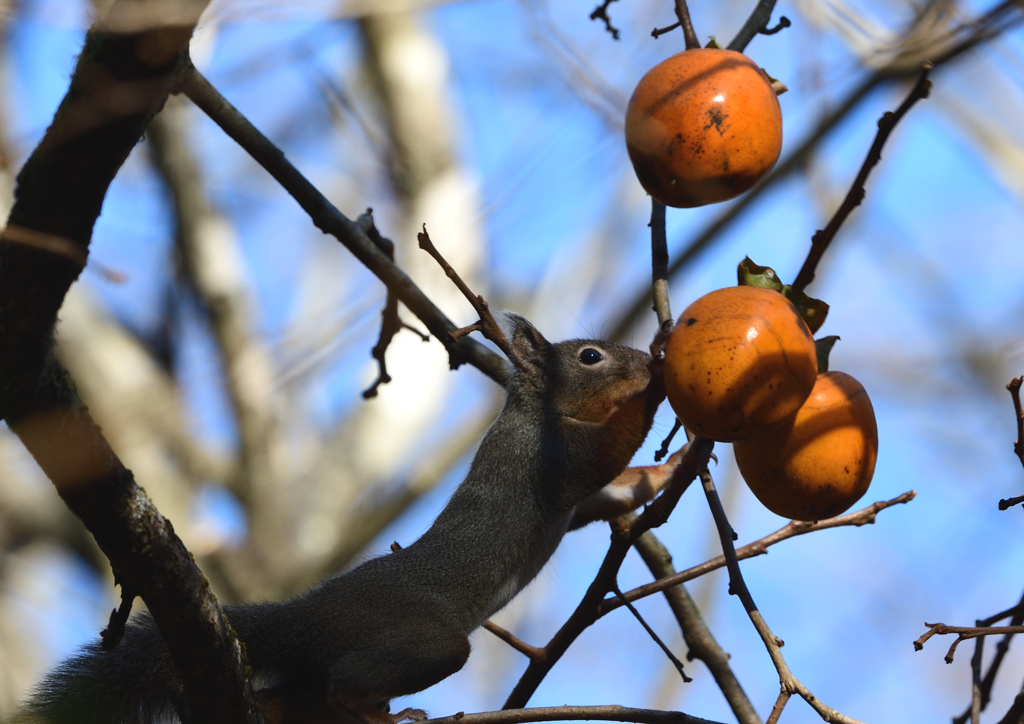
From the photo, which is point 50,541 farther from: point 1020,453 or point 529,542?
point 1020,453

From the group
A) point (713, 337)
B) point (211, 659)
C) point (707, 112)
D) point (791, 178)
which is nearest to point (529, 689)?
point (211, 659)

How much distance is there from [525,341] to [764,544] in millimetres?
1525

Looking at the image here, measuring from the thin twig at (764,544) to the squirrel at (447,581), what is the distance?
20.4 inches

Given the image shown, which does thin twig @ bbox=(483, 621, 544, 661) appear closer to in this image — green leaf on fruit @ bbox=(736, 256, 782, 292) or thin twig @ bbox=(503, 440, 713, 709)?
thin twig @ bbox=(503, 440, 713, 709)

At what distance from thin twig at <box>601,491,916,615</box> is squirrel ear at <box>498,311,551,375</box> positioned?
139 centimetres

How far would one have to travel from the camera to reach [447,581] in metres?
3.02

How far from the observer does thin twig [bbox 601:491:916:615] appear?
7.84ft

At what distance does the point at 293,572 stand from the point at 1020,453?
704cm

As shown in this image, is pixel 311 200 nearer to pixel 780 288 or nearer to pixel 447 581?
pixel 447 581

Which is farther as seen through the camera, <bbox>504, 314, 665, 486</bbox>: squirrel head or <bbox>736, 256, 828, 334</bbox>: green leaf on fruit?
<bbox>504, 314, 665, 486</bbox>: squirrel head

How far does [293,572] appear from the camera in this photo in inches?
319

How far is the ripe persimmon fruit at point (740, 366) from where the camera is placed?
175 cm

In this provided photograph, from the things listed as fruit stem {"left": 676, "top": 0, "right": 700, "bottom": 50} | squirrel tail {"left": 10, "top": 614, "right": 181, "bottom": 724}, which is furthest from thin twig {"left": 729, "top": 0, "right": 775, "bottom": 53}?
squirrel tail {"left": 10, "top": 614, "right": 181, "bottom": 724}

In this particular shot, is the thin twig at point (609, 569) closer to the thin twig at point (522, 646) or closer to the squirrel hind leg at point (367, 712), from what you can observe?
the thin twig at point (522, 646)
